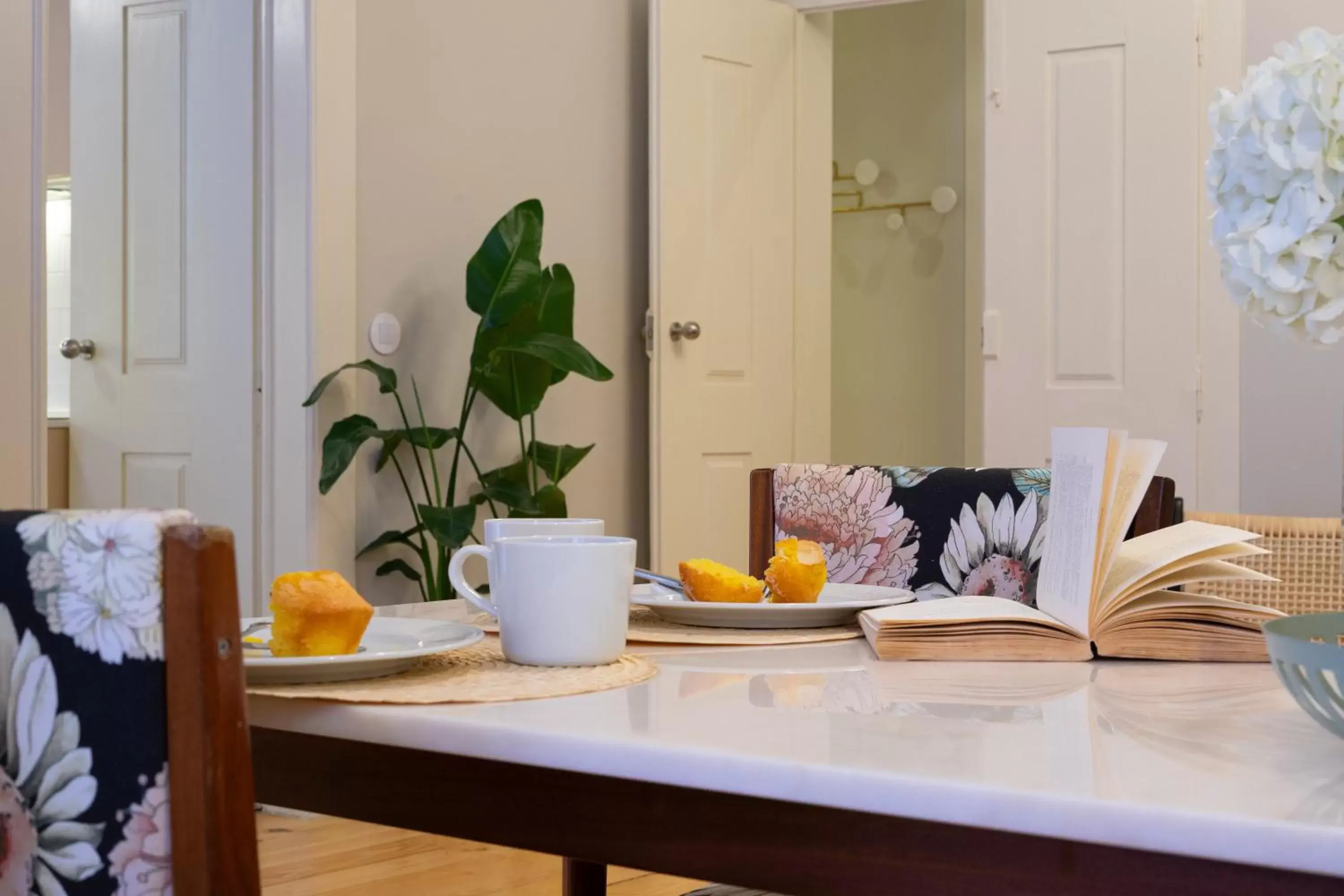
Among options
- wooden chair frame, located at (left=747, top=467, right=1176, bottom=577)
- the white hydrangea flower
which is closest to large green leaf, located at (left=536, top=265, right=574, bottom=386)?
wooden chair frame, located at (left=747, top=467, right=1176, bottom=577)

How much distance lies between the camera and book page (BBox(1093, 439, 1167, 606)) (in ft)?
3.61

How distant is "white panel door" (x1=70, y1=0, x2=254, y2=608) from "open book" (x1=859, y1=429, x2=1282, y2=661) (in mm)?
2710

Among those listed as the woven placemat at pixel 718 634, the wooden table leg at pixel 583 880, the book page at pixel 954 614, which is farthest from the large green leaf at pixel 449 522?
the book page at pixel 954 614

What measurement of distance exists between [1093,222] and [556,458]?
175cm

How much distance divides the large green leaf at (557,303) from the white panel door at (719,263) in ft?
2.13

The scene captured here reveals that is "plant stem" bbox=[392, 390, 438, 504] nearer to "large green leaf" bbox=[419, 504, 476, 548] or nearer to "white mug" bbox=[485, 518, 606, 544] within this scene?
"large green leaf" bbox=[419, 504, 476, 548]

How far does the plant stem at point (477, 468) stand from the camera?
11.6 feet

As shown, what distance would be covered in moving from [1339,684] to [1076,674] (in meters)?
0.35

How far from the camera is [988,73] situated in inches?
169

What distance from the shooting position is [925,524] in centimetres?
169

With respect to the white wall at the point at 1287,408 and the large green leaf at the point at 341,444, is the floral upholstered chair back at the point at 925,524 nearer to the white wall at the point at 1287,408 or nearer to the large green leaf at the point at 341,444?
the large green leaf at the point at 341,444

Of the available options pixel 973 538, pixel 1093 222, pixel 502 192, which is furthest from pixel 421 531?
pixel 1093 222

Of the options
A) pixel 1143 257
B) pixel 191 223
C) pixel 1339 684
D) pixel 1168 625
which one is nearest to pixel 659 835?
pixel 1339 684

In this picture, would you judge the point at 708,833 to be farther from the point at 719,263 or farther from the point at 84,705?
the point at 719,263
